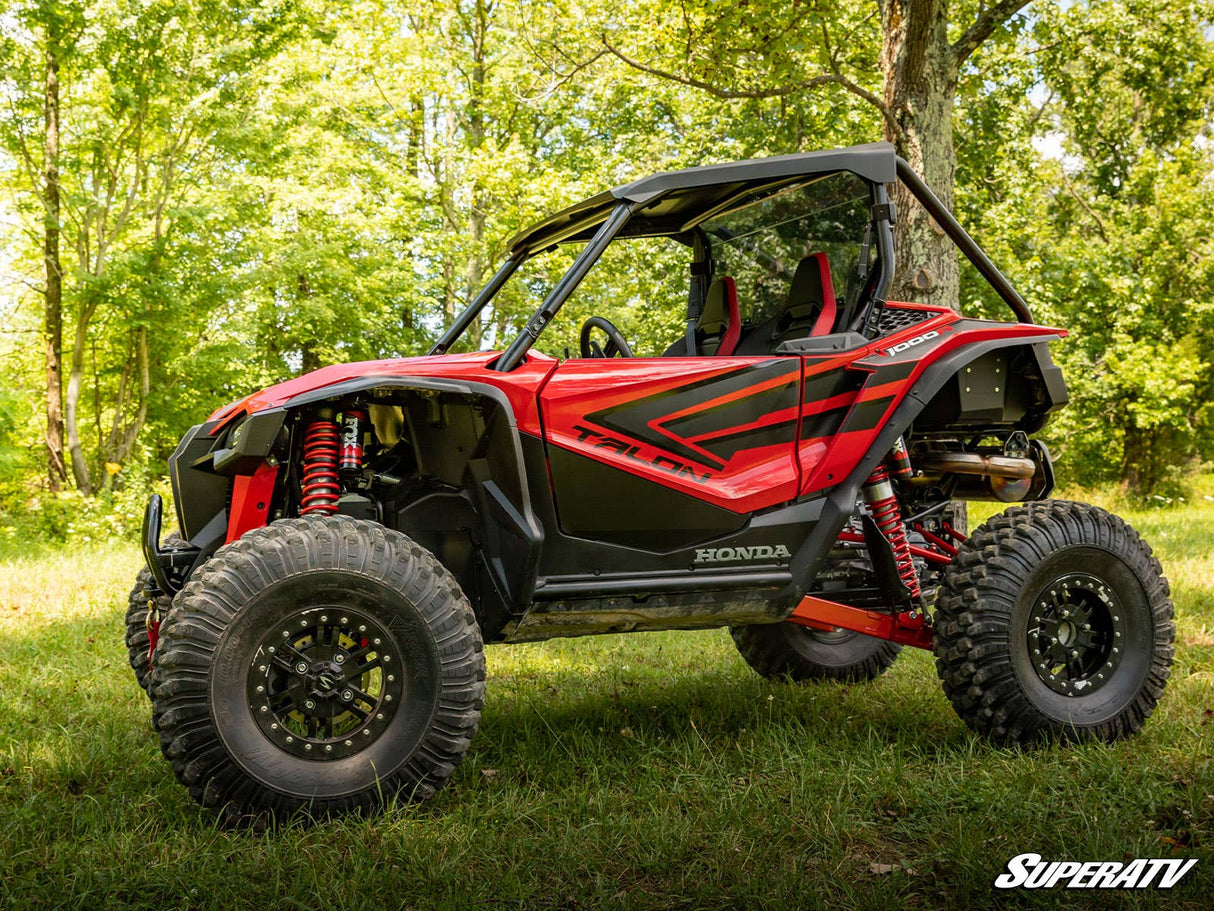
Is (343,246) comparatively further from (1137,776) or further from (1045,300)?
(1137,776)

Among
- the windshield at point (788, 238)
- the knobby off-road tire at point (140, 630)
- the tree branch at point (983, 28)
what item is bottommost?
the knobby off-road tire at point (140, 630)

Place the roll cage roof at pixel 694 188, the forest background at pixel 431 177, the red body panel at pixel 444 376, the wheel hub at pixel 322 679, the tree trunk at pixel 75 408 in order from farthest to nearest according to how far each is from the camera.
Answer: the tree trunk at pixel 75 408
the forest background at pixel 431 177
the roll cage roof at pixel 694 188
the red body panel at pixel 444 376
the wheel hub at pixel 322 679

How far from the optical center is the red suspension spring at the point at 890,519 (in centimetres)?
452

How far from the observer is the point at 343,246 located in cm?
1870

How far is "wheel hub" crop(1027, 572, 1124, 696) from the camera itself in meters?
4.37

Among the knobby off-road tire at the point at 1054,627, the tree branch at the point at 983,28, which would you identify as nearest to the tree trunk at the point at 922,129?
the tree branch at the point at 983,28

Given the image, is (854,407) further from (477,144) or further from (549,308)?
(477,144)

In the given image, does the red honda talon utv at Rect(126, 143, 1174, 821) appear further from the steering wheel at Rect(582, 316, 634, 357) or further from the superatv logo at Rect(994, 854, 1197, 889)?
the superatv logo at Rect(994, 854, 1197, 889)

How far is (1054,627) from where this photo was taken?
4438 mm

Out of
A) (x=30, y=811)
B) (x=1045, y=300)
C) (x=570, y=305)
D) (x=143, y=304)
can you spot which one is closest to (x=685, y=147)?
(x=570, y=305)

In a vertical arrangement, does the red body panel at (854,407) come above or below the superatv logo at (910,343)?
below

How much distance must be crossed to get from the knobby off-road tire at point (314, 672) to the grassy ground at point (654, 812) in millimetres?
146

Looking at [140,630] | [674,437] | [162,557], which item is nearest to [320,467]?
[162,557]

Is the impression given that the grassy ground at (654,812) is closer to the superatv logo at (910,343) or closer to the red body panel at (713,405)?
the red body panel at (713,405)
